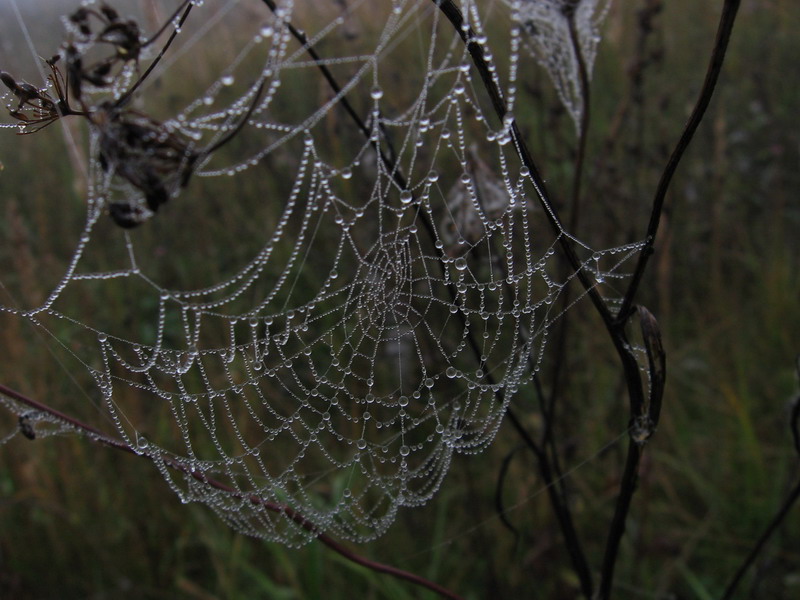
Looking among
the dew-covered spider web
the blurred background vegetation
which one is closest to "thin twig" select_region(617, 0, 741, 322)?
the dew-covered spider web

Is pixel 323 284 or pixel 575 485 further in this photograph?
pixel 323 284

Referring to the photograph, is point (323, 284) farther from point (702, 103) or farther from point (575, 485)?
point (702, 103)

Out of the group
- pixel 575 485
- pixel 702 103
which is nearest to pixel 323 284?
pixel 575 485

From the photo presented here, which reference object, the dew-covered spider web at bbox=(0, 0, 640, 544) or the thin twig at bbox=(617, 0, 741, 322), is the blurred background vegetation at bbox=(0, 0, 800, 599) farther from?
the thin twig at bbox=(617, 0, 741, 322)

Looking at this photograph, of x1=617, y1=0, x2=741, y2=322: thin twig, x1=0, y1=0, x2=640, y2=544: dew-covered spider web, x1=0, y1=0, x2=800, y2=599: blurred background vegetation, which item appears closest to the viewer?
x1=617, y1=0, x2=741, y2=322: thin twig

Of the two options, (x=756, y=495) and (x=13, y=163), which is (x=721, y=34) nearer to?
(x=756, y=495)

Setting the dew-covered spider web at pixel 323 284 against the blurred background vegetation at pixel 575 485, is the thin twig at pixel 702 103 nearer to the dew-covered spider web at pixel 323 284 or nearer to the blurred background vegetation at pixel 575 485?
the dew-covered spider web at pixel 323 284

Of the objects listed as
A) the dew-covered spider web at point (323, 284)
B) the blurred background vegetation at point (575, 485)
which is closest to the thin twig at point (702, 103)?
the dew-covered spider web at point (323, 284)

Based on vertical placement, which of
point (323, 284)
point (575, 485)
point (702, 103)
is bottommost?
point (575, 485)
